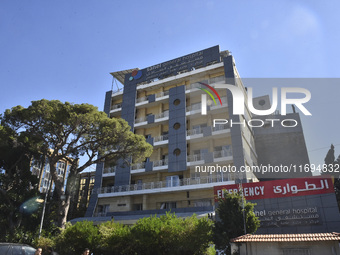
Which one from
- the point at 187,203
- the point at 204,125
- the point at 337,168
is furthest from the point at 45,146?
the point at 337,168

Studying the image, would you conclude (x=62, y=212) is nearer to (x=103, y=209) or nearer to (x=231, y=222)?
(x=103, y=209)

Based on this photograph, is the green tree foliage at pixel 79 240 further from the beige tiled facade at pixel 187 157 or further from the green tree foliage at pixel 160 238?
the beige tiled facade at pixel 187 157

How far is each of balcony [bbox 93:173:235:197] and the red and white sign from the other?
11.0ft

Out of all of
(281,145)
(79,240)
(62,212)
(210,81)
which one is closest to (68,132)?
(62,212)

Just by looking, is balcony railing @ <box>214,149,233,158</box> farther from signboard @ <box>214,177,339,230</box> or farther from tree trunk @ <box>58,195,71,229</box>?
tree trunk @ <box>58,195,71,229</box>

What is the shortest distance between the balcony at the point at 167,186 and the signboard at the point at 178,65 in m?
13.0

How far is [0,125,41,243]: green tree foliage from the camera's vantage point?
20.5m

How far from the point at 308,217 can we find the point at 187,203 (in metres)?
10.9

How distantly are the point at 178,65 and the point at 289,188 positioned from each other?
1943cm

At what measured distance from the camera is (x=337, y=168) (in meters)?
26.5

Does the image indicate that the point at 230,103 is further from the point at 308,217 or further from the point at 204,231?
the point at 204,231

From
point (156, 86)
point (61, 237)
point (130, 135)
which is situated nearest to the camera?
point (61, 237)

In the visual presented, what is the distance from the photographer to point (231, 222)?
13.1 m

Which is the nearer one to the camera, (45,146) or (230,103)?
(45,146)
